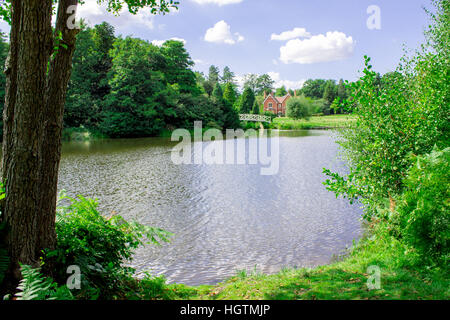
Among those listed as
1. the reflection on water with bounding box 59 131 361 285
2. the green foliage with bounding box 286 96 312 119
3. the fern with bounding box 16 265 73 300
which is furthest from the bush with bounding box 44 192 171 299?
the green foliage with bounding box 286 96 312 119

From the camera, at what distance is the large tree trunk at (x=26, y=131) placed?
3.18m

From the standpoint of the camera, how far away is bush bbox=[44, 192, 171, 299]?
11.4ft

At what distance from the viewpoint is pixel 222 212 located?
1088cm

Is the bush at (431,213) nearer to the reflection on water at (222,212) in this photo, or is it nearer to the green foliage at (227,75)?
the reflection on water at (222,212)

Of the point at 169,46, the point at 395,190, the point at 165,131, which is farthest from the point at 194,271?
the point at 169,46

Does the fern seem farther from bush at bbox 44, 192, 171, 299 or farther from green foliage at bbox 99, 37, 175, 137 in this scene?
green foliage at bbox 99, 37, 175, 137

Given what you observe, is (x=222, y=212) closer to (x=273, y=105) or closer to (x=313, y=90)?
(x=273, y=105)

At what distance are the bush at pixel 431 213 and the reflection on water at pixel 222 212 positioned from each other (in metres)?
2.65

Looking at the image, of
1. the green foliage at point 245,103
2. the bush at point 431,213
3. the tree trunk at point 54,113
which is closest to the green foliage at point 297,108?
the green foliage at point 245,103

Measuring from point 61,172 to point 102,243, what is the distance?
14.6 metres

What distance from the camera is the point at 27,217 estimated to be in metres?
3.30

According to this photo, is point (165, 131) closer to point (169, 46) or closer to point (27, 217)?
point (169, 46)

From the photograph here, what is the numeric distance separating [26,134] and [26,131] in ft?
0.10

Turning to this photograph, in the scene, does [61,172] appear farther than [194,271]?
Yes
